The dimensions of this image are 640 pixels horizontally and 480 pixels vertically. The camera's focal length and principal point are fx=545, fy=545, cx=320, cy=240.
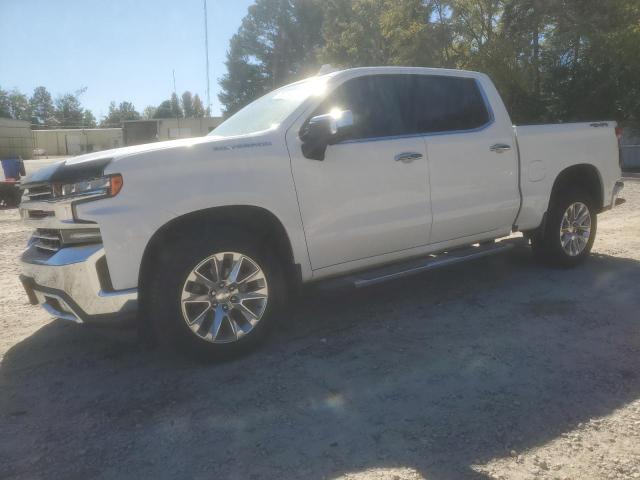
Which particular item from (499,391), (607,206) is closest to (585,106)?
(607,206)

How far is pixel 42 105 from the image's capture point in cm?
11462

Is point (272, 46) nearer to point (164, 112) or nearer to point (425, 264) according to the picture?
point (164, 112)

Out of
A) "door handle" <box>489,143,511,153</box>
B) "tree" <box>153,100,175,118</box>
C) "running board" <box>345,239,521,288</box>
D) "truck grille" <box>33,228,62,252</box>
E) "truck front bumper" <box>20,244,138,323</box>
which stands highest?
"tree" <box>153,100,175,118</box>

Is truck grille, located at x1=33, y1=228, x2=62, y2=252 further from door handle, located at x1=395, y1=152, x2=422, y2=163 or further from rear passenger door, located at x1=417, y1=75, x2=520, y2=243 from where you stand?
rear passenger door, located at x1=417, y1=75, x2=520, y2=243

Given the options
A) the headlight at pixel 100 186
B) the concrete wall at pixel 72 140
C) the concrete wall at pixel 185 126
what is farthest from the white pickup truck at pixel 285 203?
the concrete wall at pixel 72 140

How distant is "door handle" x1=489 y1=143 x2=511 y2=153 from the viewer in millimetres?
4762

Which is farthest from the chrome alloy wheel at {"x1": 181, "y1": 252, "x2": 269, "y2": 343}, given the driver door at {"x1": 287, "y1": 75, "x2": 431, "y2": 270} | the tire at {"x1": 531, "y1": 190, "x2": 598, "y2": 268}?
the tire at {"x1": 531, "y1": 190, "x2": 598, "y2": 268}

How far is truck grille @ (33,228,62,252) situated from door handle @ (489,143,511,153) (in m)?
3.49

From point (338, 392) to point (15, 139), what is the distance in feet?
159

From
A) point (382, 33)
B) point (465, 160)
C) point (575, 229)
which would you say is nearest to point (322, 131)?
point (465, 160)

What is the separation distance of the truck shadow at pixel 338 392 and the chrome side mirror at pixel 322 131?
1360 millimetres

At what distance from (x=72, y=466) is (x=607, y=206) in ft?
18.0

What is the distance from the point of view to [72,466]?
2.52 m

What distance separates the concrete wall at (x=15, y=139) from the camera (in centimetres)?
4234
